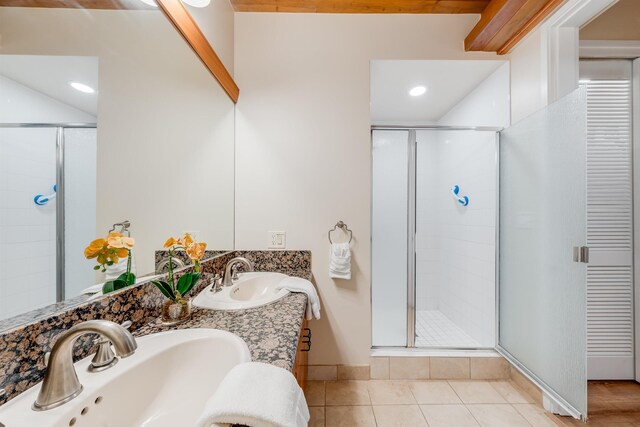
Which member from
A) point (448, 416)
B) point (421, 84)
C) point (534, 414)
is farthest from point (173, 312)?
point (421, 84)

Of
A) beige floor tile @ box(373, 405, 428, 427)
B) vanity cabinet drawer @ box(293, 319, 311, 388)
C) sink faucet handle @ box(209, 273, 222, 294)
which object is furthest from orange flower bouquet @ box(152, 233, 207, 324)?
beige floor tile @ box(373, 405, 428, 427)

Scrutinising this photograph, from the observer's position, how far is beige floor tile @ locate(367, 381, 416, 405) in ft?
5.22

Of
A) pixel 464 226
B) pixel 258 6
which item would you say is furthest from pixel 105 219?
pixel 464 226

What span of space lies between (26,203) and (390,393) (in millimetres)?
1950

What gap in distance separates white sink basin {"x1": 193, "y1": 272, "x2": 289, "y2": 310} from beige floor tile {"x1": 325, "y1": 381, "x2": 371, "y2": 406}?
0.79 m

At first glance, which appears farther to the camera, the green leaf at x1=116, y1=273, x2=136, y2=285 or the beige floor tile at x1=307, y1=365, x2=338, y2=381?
the beige floor tile at x1=307, y1=365, x2=338, y2=381

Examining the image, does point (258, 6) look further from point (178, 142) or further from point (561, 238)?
point (561, 238)

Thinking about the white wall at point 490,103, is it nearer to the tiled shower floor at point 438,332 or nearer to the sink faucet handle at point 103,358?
the tiled shower floor at point 438,332

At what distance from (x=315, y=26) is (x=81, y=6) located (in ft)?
4.80

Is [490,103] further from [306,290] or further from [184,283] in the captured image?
[184,283]

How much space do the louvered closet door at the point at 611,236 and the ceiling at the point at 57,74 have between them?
2.76 metres

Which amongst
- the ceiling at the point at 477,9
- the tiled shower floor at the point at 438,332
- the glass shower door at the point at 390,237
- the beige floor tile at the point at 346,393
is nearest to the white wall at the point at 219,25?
the ceiling at the point at 477,9

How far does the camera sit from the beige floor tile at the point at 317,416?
4.64 feet

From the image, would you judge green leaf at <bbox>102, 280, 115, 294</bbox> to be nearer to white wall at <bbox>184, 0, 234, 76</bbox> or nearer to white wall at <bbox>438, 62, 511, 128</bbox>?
white wall at <bbox>184, 0, 234, 76</bbox>
